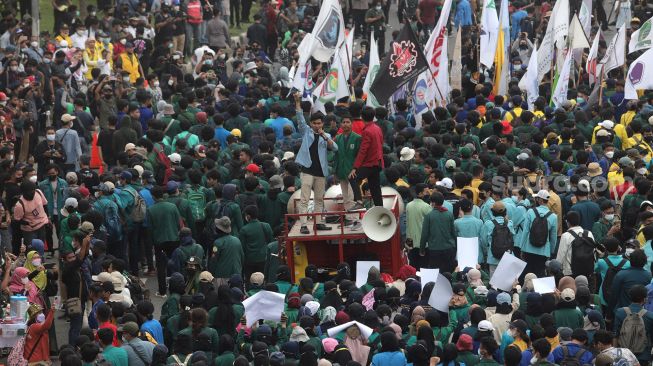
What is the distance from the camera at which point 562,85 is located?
2897 cm

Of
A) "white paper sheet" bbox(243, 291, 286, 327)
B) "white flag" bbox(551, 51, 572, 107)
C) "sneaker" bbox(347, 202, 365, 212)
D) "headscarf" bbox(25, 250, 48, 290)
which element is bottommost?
"white paper sheet" bbox(243, 291, 286, 327)

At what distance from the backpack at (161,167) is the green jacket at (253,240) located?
2829mm

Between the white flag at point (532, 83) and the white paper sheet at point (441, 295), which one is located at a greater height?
the white flag at point (532, 83)

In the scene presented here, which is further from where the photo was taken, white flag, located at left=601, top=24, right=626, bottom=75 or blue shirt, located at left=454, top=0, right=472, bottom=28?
blue shirt, located at left=454, top=0, right=472, bottom=28

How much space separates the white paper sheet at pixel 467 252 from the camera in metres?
21.4

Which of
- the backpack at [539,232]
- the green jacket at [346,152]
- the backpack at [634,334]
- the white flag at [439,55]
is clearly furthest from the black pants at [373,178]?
the white flag at [439,55]

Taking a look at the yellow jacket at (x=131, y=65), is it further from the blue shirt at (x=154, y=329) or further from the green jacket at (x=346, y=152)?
the blue shirt at (x=154, y=329)

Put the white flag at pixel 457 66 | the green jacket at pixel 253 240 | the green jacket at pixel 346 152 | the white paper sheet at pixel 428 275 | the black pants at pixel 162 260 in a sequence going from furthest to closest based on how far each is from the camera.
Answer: the white flag at pixel 457 66 → the black pants at pixel 162 260 → the green jacket at pixel 253 240 → the green jacket at pixel 346 152 → the white paper sheet at pixel 428 275

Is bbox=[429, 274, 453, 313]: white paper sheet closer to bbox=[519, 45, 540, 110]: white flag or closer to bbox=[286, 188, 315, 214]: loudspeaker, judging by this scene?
bbox=[286, 188, 315, 214]: loudspeaker

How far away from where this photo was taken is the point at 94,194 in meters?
24.3

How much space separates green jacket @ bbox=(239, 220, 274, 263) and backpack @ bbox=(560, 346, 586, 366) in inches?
239

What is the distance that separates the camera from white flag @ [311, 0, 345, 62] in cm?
2802

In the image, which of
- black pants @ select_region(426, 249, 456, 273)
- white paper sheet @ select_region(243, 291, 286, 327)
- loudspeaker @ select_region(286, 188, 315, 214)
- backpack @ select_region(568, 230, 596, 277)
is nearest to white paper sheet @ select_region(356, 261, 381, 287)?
black pants @ select_region(426, 249, 456, 273)

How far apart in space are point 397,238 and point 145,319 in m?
4.57
